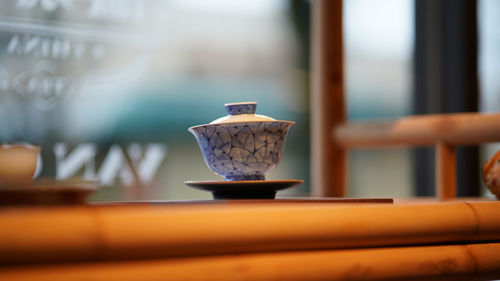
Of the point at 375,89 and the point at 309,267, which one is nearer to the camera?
the point at 309,267

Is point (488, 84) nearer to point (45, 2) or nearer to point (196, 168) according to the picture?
point (196, 168)

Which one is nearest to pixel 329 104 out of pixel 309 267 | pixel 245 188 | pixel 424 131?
pixel 424 131

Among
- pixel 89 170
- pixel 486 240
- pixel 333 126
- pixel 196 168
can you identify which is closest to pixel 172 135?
pixel 196 168

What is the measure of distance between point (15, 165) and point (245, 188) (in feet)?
1.28

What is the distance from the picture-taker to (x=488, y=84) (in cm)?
331

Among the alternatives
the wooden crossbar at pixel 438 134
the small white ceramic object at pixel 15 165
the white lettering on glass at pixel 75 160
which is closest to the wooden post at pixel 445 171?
the wooden crossbar at pixel 438 134

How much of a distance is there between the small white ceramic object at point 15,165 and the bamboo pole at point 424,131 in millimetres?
1422

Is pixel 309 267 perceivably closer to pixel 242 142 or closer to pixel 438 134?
pixel 242 142

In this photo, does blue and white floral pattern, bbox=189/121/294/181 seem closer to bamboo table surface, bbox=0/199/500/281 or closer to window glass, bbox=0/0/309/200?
bamboo table surface, bbox=0/199/500/281

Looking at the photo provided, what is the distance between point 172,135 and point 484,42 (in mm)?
1924

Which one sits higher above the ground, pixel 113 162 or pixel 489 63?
pixel 489 63

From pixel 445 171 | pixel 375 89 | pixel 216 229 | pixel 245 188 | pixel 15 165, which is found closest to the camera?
pixel 216 229

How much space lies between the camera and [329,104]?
2.35 meters

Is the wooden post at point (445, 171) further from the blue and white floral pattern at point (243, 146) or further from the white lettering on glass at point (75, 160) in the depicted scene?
the white lettering on glass at point (75, 160)
